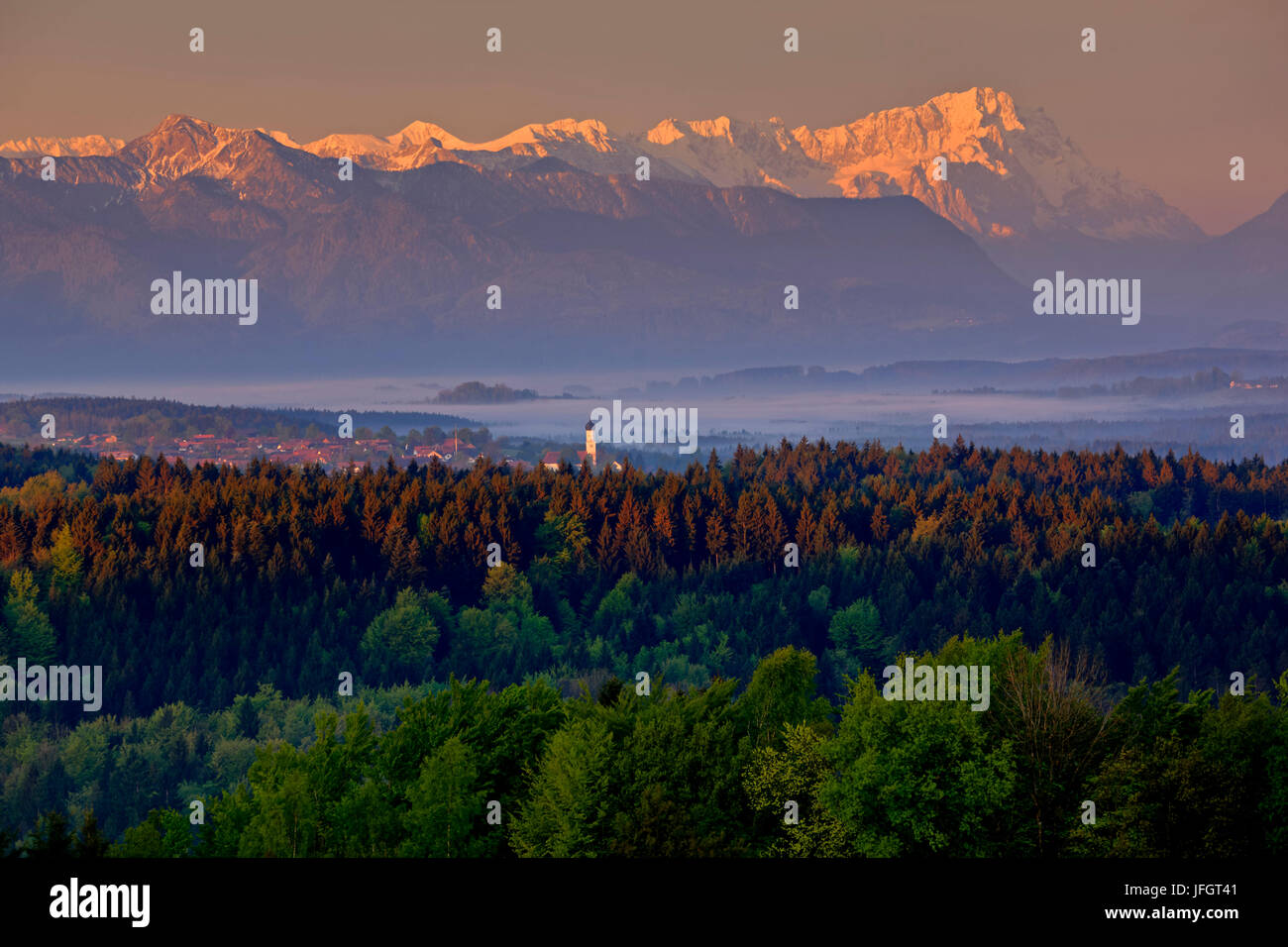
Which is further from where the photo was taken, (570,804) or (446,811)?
(446,811)

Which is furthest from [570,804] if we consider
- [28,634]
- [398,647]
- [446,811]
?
[28,634]

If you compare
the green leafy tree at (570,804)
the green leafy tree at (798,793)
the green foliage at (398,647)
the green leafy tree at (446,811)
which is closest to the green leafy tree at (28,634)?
the green foliage at (398,647)

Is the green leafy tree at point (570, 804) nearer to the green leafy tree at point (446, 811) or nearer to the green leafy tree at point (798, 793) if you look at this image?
the green leafy tree at point (446, 811)

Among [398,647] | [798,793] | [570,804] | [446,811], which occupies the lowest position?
[398,647]

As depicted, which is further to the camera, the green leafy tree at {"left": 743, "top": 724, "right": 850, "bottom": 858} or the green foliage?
the green foliage

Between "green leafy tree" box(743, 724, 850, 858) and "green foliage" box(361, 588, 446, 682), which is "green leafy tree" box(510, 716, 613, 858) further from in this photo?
"green foliage" box(361, 588, 446, 682)

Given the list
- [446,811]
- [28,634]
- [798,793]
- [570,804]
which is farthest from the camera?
[28,634]

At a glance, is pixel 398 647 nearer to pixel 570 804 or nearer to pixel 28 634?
pixel 28 634

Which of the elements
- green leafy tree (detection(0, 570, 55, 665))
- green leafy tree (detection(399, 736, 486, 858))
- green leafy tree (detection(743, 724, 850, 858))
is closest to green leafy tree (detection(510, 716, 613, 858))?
green leafy tree (detection(399, 736, 486, 858))

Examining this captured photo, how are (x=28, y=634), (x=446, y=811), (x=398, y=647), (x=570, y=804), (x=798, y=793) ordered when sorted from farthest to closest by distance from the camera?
(x=398, y=647)
(x=28, y=634)
(x=446, y=811)
(x=798, y=793)
(x=570, y=804)

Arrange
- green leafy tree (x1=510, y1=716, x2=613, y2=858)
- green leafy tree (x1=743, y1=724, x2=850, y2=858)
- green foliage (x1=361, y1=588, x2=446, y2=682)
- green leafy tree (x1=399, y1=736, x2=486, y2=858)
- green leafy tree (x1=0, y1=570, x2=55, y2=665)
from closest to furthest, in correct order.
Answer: green leafy tree (x1=743, y1=724, x2=850, y2=858) → green leafy tree (x1=510, y1=716, x2=613, y2=858) → green leafy tree (x1=399, y1=736, x2=486, y2=858) → green leafy tree (x1=0, y1=570, x2=55, y2=665) → green foliage (x1=361, y1=588, x2=446, y2=682)

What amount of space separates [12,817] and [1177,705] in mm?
100120

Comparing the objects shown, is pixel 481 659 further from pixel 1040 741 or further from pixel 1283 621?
pixel 1040 741
